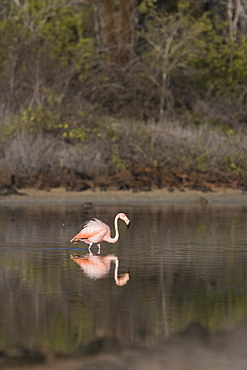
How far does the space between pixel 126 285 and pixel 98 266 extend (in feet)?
6.11

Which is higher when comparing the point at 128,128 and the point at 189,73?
the point at 189,73

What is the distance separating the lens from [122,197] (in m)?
27.6

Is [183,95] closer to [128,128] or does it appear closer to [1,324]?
[128,128]

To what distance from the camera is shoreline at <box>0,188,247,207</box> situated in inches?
1037

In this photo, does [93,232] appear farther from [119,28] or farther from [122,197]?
[119,28]

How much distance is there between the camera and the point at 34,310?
9.39 meters

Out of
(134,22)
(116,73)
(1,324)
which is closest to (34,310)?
(1,324)

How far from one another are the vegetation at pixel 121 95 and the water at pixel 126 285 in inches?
417

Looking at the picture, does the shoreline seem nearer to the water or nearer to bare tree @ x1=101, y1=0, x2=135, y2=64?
the water

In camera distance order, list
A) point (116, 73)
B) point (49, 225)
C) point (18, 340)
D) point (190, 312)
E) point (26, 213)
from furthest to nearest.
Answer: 1. point (116, 73)
2. point (26, 213)
3. point (49, 225)
4. point (190, 312)
5. point (18, 340)

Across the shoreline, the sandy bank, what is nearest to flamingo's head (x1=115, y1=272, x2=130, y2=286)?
the shoreline

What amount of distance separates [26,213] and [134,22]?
19.9 metres

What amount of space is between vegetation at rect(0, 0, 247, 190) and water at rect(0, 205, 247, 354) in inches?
417

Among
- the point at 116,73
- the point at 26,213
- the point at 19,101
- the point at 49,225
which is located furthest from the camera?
the point at 116,73
